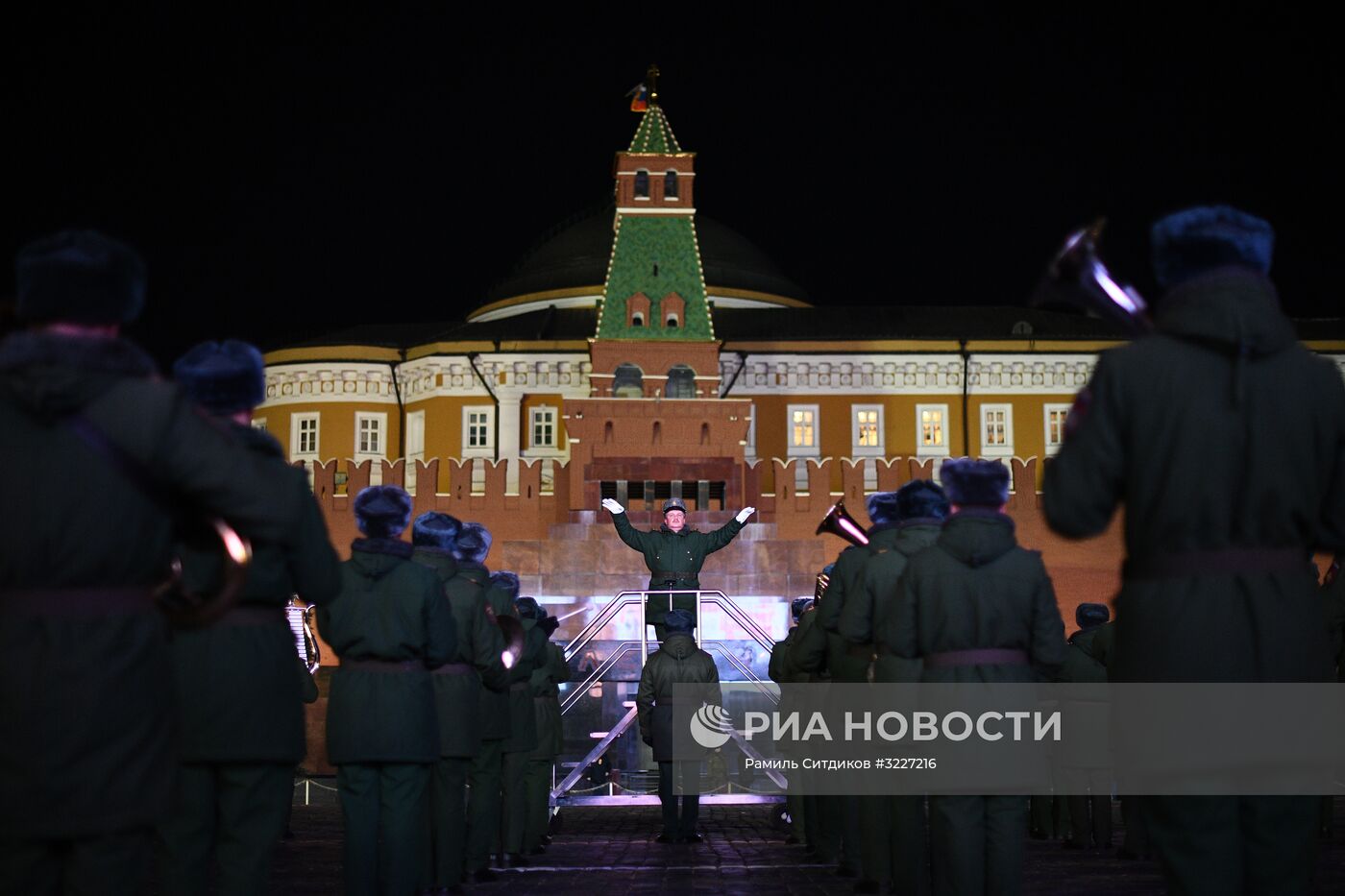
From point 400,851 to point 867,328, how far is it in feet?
135

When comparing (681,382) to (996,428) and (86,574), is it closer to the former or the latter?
(996,428)

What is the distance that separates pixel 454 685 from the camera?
855cm

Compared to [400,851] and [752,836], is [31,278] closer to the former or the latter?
[400,851]

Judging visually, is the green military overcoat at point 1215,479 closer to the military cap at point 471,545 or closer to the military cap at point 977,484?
the military cap at point 977,484

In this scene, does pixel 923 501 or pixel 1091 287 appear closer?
pixel 1091 287

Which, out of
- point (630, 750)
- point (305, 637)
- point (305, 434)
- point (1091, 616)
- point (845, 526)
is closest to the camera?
point (845, 526)

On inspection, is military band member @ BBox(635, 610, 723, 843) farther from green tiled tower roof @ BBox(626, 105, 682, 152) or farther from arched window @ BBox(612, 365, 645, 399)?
green tiled tower roof @ BBox(626, 105, 682, 152)

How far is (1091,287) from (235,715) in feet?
10.3

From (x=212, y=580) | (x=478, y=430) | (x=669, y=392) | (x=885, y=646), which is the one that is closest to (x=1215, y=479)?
(x=212, y=580)

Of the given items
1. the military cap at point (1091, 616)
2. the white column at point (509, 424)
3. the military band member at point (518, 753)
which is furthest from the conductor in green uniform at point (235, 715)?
the white column at point (509, 424)

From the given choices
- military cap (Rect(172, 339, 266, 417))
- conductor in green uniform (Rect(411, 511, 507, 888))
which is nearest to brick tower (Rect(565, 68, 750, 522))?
conductor in green uniform (Rect(411, 511, 507, 888))

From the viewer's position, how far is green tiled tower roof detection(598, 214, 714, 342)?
3788cm

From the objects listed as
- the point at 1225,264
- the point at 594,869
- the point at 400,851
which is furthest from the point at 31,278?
the point at 594,869

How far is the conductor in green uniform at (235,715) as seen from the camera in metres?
5.43
